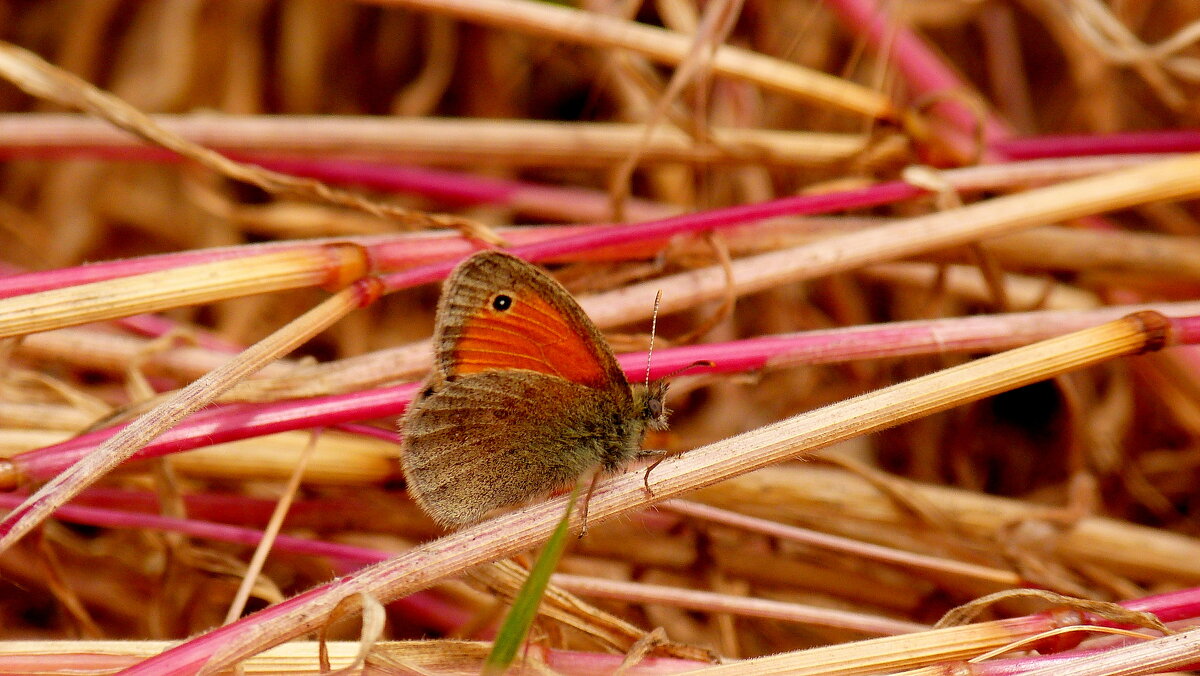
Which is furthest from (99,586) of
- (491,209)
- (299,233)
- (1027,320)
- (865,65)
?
(865,65)

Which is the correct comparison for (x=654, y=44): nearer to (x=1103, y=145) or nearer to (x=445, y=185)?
(x=445, y=185)

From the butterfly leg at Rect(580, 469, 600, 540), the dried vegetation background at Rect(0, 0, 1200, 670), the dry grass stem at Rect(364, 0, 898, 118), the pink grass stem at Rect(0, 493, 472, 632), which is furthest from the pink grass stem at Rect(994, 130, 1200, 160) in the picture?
the pink grass stem at Rect(0, 493, 472, 632)

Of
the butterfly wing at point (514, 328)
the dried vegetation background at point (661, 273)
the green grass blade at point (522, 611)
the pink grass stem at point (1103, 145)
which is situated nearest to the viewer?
the green grass blade at point (522, 611)

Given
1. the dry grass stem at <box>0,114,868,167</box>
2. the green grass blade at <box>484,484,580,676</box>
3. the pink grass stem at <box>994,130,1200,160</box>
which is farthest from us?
the dry grass stem at <box>0,114,868,167</box>

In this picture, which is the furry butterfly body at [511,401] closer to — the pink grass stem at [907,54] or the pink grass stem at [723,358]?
the pink grass stem at [723,358]

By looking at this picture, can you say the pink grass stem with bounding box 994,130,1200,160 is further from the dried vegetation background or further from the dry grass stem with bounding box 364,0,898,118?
the dry grass stem with bounding box 364,0,898,118

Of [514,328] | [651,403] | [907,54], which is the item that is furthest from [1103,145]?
[514,328]

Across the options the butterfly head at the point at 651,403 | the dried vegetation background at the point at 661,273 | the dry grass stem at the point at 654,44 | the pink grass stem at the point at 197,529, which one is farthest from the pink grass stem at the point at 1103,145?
the pink grass stem at the point at 197,529

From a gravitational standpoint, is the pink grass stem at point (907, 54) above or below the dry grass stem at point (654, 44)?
above

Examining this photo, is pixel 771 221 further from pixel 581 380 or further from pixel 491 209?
pixel 491 209
